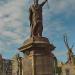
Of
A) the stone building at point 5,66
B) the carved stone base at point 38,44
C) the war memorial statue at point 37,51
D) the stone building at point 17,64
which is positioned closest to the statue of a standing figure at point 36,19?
the war memorial statue at point 37,51

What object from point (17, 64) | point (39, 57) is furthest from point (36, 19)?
point (17, 64)

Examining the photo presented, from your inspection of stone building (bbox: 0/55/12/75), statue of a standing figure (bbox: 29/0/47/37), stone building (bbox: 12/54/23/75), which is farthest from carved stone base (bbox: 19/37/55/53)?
stone building (bbox: 0/55/12/75)

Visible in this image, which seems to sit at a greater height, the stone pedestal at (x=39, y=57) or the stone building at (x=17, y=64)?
the stone building at (x=17, y=64)

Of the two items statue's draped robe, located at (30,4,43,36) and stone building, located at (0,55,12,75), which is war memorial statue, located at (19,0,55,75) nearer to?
statue's draped robe, located at (30,4,43,36)

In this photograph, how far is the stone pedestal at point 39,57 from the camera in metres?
14.6

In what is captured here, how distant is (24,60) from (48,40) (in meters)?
1.56

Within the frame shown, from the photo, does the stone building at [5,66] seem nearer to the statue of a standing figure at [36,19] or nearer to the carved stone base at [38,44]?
the statue of a standing figure at [36,19]

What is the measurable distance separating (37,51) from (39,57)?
0.31 m

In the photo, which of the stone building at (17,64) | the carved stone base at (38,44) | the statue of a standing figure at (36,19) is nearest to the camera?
the carved stone base at (38,44)

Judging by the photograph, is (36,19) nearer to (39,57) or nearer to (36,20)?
(36,20)

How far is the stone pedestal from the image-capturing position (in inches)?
573

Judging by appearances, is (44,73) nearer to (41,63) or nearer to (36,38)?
(41,63)

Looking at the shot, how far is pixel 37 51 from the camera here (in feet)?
48.4

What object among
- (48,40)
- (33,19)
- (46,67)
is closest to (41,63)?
(46,67)
